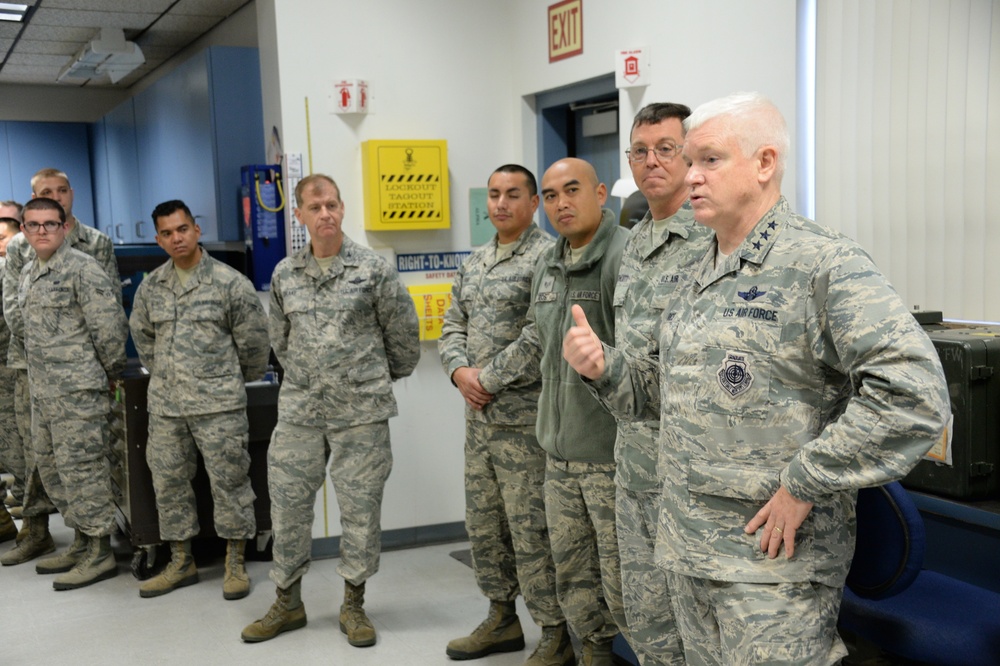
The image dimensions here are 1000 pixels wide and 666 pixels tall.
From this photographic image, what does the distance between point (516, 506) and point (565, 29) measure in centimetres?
218

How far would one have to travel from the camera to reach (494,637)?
332 centimetres

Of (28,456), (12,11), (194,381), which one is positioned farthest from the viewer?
(12,11)

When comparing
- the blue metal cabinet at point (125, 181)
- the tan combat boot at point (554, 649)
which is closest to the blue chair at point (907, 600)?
the tan combat boot at point (554, 649)

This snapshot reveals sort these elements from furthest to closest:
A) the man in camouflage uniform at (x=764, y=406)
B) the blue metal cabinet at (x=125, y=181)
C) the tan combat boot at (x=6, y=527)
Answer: the blue metal cabinet at (x=125, y=181)
the tan combat boot at (x=6, y=527)
the man in camouflage uniform at (x=764, y=406)

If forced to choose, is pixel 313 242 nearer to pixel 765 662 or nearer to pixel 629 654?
pixel 629 654

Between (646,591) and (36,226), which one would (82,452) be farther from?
(646,591)

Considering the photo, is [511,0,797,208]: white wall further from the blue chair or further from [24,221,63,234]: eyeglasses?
[24,221,63,234]: eyeglasses

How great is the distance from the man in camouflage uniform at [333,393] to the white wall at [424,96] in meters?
0.98

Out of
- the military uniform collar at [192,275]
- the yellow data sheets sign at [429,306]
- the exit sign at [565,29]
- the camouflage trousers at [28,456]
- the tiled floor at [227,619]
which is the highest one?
the exit sign at [565,29]

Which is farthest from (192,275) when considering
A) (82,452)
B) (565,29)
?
Result: (565,29)

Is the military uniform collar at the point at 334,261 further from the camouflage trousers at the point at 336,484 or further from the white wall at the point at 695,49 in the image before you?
the white wall at the point at 695,49

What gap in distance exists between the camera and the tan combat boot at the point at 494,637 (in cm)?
329

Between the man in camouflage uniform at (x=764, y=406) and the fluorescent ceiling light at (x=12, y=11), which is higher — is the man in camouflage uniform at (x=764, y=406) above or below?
below

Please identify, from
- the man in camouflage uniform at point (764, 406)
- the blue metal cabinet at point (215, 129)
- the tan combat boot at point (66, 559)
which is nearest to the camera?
the man in camouflage uniform at point (764, 406)
